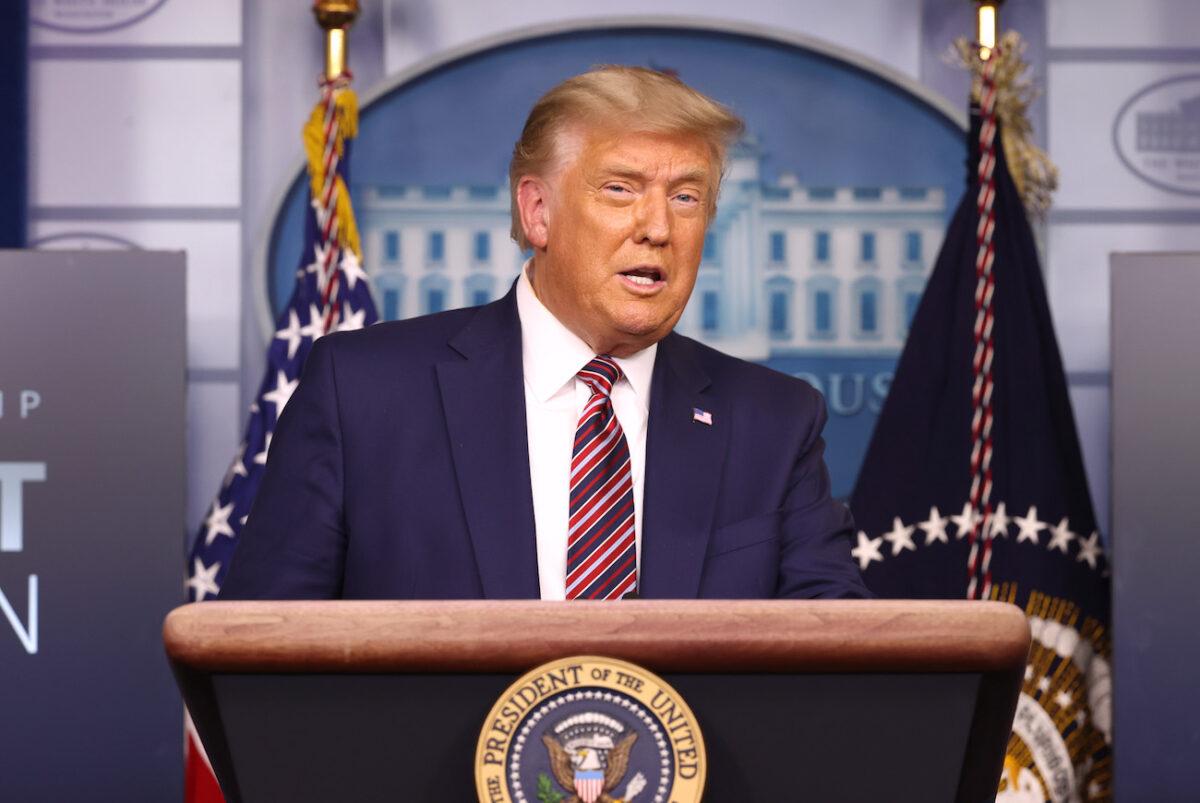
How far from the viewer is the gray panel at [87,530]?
2.83 m

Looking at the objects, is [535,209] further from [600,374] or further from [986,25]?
[986,25]

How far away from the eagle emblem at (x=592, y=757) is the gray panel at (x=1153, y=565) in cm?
215

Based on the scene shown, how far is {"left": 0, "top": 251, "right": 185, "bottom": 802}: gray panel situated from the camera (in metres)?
2.83

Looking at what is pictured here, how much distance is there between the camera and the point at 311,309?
320 centimetres

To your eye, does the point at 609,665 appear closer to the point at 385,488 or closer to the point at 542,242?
the point at 385,488

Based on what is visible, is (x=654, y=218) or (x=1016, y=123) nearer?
(x=654, y=218)

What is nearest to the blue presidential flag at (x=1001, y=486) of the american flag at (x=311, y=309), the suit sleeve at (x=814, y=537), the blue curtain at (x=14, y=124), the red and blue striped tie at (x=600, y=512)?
the american flag at (x=311, y=309)

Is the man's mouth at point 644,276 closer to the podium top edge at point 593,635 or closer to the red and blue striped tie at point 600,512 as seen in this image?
the red and blue striped tie at point 600,512

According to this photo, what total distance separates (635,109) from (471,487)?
0.45 metres

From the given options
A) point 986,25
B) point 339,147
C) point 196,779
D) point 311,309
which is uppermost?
point 986,25

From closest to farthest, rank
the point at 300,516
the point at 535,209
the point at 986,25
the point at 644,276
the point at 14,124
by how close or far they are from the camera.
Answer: the point at 300,516, the point at 644,276, the point at 535,209, the point at 986,25, the point at 14,124

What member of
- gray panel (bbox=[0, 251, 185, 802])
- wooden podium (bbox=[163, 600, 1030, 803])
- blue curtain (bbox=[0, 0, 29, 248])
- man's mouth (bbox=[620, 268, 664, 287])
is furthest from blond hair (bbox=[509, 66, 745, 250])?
blue curtain (bbox=[0, 0, 29, 248])

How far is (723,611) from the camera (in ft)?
3.22

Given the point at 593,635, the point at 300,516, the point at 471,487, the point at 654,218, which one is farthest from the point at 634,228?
the point at 593,635
